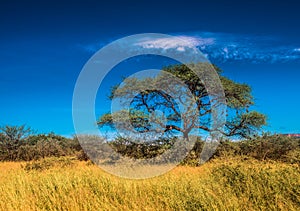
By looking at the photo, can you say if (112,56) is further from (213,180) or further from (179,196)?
(179,196)

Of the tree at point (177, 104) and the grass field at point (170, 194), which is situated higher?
the tree at point (177, 104)

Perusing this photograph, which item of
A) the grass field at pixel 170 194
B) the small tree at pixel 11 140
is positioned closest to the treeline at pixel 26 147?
the small tree at pixel 11 140

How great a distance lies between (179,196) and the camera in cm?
760

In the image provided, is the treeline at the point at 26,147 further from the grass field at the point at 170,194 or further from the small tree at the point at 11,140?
the grass field at the point at 170,194

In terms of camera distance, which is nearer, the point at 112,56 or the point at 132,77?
the point at 112,56

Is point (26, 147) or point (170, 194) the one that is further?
point (26, 147)

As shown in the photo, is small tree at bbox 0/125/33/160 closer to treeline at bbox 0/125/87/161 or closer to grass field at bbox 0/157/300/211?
treeline at bbox 0/125/87/161

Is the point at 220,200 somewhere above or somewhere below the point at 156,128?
below

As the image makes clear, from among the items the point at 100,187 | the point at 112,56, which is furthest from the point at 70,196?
the point at 112,56

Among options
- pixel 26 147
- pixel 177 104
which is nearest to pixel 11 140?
pixel 26 147

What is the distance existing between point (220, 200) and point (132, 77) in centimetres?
1536

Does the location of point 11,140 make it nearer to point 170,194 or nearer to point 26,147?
Answer: point 26,147

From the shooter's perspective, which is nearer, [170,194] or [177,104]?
[170,194]

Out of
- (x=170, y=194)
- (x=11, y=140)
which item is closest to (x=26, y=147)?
(x=11, y=140)
